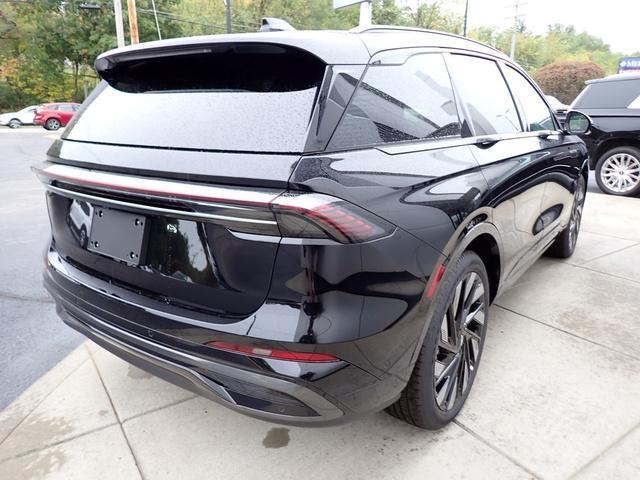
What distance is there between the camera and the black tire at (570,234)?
168 inches

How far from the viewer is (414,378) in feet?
6.15

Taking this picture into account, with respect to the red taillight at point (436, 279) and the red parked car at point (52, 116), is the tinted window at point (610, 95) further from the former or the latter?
the red parked car at point (52, 116)

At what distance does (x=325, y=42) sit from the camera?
1681 millimetres

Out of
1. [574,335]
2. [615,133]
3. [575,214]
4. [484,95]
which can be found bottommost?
[574,335]

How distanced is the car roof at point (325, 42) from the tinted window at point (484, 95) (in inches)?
10.0

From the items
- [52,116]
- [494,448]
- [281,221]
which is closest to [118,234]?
[281,221]

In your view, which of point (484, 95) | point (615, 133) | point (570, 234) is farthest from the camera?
point (615, 133)

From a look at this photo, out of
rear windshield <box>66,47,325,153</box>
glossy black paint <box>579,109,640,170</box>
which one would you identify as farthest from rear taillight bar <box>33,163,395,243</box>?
glossy black paint <box>579,109,640,170</box>

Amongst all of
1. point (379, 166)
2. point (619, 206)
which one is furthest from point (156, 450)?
point (619, 206)

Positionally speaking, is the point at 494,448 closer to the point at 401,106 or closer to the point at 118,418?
the point at 401,106

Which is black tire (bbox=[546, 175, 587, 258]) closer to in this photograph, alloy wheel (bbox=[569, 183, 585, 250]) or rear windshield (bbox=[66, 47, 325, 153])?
alloy wheel (bbox=[569, 183, 585, 250])

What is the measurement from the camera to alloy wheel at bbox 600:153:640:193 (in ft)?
24.3

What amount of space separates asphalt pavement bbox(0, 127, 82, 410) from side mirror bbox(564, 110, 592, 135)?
14.2ft

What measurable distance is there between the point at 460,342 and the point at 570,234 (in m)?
2.82
